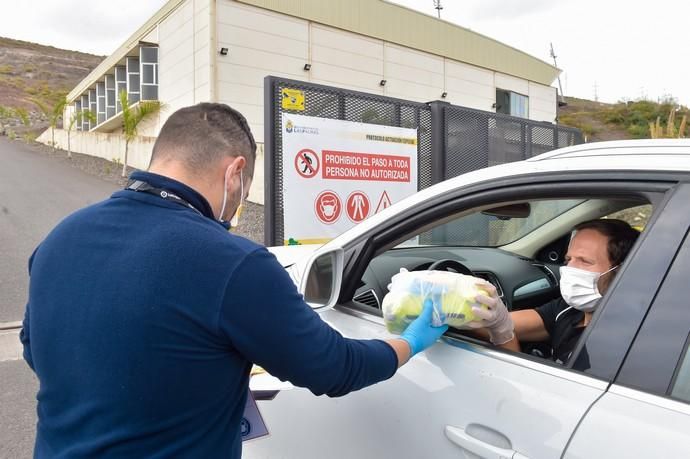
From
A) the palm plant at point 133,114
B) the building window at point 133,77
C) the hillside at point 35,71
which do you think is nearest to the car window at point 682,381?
the palm plant at point 133,114

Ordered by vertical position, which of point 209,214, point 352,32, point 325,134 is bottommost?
point 209,214

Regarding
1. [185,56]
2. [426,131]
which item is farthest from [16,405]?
[185,56]

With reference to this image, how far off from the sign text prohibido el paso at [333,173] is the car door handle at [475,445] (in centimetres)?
369

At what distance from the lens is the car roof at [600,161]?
1309 millimetres

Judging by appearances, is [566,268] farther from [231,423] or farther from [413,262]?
[231,423]

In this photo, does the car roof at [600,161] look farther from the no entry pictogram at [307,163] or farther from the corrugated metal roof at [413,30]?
the corrugated metal roof at [413,30]

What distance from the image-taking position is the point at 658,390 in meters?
1.15

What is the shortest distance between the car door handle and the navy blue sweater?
35cm

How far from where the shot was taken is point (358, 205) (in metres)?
5.43

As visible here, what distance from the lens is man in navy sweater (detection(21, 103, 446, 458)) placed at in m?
1.14

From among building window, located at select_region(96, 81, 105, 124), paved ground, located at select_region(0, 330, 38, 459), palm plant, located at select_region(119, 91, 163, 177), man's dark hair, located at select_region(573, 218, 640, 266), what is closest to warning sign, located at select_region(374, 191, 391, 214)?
paved ground, located at select_region(0, 330, 38, 459)

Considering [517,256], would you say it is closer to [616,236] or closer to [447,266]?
[447,266]

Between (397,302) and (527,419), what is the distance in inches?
19.2

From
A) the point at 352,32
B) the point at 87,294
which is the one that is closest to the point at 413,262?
the point at 87,294
